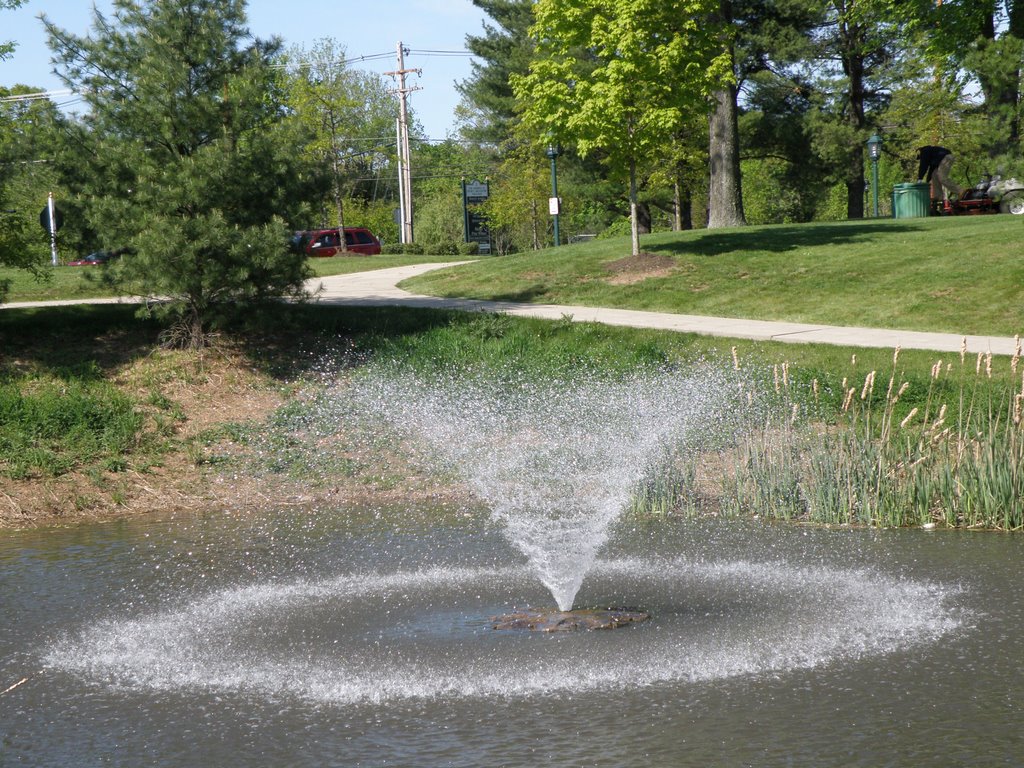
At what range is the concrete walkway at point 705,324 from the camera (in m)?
15.5

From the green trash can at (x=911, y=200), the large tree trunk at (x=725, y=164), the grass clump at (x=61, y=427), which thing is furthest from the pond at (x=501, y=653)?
the green trash can at (x=911, y=200)

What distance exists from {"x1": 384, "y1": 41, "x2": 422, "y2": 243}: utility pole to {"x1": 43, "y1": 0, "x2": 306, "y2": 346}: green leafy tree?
4106 cm

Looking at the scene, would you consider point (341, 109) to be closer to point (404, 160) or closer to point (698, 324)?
point (404, 160)

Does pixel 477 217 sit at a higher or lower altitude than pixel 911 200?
higher

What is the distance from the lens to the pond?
566 cm

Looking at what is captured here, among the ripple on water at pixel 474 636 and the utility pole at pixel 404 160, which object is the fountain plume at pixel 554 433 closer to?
the ripple on water at pixel 474 636

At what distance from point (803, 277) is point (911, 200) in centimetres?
1344

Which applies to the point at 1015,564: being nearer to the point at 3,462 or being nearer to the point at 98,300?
the point at 3,462

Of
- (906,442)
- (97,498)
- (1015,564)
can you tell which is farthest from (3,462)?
(1015,564)

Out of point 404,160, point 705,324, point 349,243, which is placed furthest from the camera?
point 404,160

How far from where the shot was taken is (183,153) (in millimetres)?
15164

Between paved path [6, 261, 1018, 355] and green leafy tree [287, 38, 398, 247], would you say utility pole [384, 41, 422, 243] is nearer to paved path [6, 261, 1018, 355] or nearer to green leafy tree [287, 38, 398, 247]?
green leafy tree [287, 38, 398, 247]

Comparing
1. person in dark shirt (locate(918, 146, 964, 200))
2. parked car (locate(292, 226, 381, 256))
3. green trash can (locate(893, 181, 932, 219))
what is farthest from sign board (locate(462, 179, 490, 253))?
green trash can (locate(893, 181, 932, 219))

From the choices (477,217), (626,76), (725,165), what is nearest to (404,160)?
(477,217)
